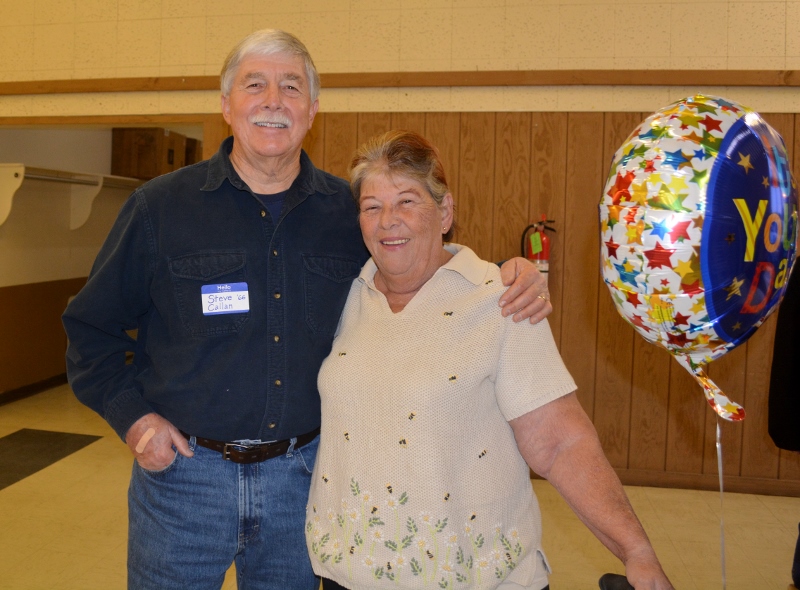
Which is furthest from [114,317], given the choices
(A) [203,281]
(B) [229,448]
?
(B) [229,448]

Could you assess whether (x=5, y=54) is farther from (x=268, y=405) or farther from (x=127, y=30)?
(x=268, y=405)

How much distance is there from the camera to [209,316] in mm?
1551

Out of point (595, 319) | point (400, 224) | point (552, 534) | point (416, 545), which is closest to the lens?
point (416, 545)

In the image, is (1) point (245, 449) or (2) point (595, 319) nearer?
(1) point (245, 449)

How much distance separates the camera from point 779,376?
2584 mm

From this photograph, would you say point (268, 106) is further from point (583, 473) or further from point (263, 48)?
point (583, 473)

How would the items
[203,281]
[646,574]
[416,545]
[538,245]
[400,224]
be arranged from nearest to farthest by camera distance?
[646,574] → [416,545] → [400,224] → [203,281] → [538,245]

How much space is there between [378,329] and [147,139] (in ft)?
19.3

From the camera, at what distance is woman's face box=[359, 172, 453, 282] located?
1.46 m

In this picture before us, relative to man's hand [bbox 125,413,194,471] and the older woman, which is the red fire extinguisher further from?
man's hand [bbox 125,413,194,471]

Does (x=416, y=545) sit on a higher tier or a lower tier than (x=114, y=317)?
lower

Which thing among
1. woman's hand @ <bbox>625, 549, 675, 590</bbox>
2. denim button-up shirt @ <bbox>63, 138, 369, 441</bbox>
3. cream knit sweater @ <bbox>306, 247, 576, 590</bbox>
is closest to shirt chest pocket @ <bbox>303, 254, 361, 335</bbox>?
denim button-up shirt @ <bbox>63, 138, 369, 441</bbox>

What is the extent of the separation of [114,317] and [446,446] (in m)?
0.85

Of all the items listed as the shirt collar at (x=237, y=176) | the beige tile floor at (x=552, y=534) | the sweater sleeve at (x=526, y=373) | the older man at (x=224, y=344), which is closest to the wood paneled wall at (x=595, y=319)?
the beige tile floor at (x=552, y=534)
